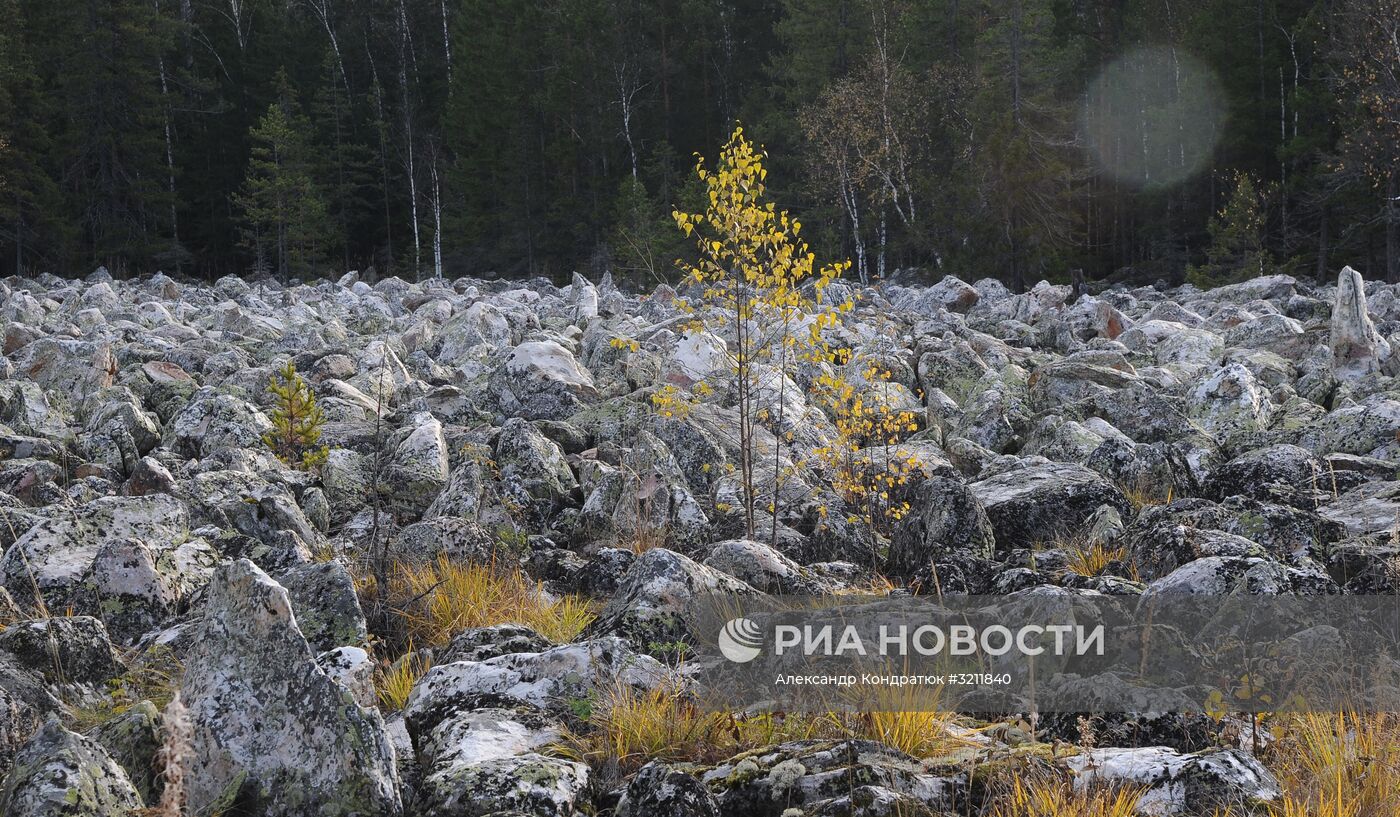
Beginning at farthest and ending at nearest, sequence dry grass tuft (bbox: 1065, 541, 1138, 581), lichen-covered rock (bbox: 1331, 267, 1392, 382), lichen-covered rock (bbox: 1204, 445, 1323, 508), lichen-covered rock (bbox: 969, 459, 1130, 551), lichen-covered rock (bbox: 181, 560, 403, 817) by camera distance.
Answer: lichen-covered rock (bbox: 1331, 267, 1392, 382) → lichen-covered rock (bbox: 1204, 445, 1323, 508) → lichen-covered rock (bbox: 969, 459, 1130, 551) → dry grass tuft (bbox: 1065, 541, 1138, 581) → lichen-covered rock (bbox: 181, 560, 403, 817)

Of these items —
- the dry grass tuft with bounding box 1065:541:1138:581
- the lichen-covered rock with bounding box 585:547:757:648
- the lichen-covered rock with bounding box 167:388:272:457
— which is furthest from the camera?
the lichen-covered rock with bounding box 167:388:272:457

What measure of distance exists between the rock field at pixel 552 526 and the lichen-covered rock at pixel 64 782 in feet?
0.04

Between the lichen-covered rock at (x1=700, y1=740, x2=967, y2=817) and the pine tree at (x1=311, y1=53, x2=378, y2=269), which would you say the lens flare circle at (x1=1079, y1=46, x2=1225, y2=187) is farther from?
the lichen-covered rock at (x1=700, y1=740, x2=967, y2=817)

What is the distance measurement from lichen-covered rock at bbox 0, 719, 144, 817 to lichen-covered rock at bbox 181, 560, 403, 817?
0.96ft

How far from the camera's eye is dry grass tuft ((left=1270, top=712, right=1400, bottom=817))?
3627 millimetres

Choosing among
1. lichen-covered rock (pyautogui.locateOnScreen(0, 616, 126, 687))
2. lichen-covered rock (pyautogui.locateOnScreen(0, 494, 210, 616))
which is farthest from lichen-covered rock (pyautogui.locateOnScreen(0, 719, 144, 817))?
lichen-covered rock (pyautogui.locateOnScreen(0, 494, 210, 616))

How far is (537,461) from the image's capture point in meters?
8.94

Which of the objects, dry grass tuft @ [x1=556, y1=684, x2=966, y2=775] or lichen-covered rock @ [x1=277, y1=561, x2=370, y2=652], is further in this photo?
lichen-covered rock @ [x1=277, y1=561, x2=370, y2=652]

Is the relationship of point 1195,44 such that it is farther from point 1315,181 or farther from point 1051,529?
point 1051,529

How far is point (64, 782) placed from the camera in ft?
11.6

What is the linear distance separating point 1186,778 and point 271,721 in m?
3.06

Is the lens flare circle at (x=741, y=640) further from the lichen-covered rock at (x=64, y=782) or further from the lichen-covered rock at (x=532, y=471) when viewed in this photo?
the lichen-covered rock at (x=532, y=471)

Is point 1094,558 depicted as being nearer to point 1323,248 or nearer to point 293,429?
point 293,429

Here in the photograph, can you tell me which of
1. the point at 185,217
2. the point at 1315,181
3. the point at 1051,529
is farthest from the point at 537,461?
the point at 185,217
